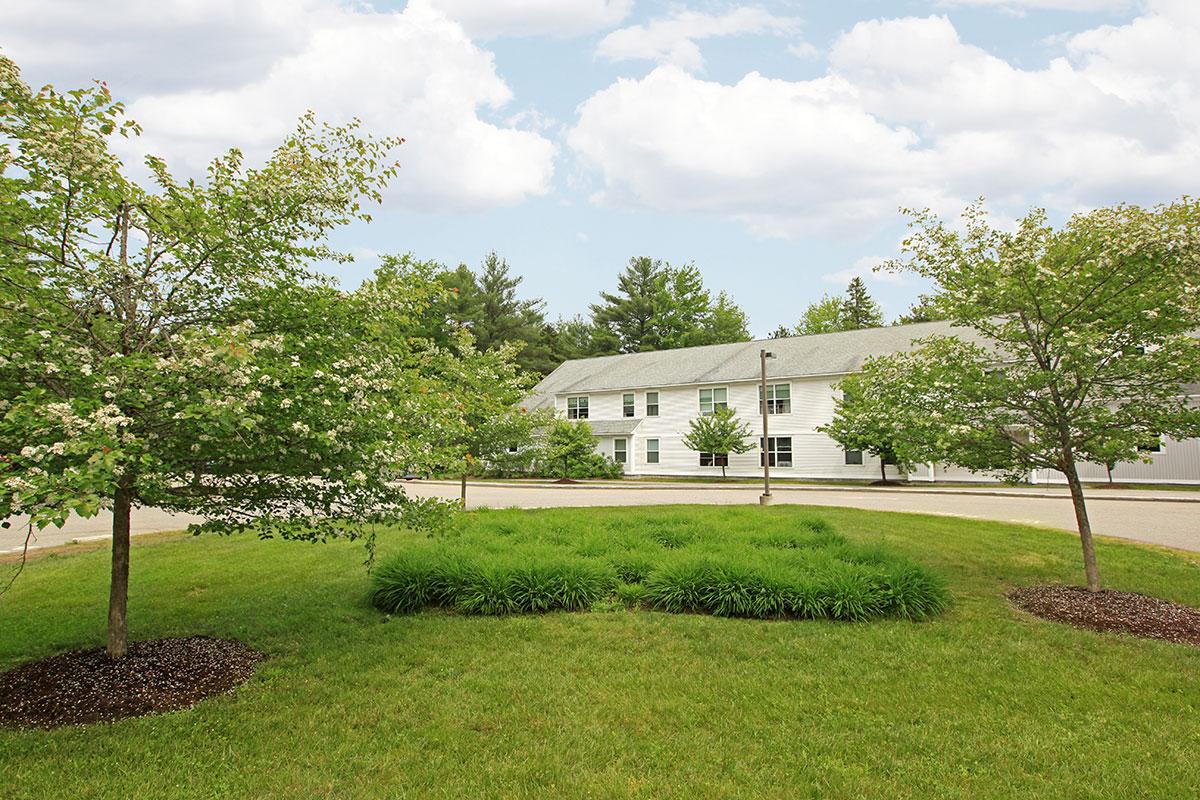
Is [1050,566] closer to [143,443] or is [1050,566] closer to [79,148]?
[143,443]

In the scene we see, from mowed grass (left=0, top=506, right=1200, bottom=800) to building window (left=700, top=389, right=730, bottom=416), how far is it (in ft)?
80.1

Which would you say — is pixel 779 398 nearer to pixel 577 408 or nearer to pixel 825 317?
pixel 577 408

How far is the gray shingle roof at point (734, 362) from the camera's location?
29.6 meters

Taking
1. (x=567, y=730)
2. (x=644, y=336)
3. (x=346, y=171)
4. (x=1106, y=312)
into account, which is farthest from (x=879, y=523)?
(x=644, y=336)

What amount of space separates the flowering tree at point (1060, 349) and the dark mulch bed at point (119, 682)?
291 inches

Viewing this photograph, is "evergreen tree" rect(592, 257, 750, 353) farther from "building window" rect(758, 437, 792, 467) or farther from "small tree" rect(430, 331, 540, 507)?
"small tree" rect(430, 331, 540, 507)

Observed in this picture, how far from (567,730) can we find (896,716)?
2184 millimetres

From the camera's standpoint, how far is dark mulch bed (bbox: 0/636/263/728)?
4.65 m

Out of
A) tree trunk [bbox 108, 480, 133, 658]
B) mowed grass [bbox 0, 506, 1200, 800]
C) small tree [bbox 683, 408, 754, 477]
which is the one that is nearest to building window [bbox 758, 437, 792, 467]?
small tree [bbox 683, 408, 754, 477]

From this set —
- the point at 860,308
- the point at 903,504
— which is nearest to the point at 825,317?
the point at 860,308

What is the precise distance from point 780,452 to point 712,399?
4.09 metres

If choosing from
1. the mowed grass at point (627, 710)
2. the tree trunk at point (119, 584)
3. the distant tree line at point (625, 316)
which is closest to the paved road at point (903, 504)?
the tree trunk at point (119, 584)

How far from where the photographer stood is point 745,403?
3167cm

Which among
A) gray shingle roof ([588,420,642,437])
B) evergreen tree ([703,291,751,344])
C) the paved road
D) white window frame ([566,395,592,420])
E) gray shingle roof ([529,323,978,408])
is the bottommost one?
the paved road
